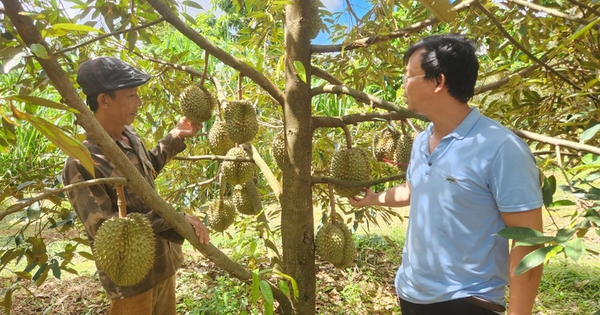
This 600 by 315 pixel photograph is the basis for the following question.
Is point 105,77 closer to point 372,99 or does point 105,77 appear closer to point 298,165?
point 298,165

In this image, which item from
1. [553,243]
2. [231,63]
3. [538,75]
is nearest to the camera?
[553,243]

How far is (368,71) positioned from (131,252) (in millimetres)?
1568

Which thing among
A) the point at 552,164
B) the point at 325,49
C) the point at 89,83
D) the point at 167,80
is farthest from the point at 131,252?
the point at 552,164

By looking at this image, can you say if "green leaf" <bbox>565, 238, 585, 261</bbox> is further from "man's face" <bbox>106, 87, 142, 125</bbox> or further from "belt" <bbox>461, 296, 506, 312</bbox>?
"man's face" <bbox>106, 87, 142, 125</bbox>

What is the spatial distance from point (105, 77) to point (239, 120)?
21.0 inches

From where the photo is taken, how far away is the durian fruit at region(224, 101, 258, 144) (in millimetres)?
1735

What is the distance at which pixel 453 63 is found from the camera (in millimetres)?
1252

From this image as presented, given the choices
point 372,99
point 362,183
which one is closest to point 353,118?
point 372,99

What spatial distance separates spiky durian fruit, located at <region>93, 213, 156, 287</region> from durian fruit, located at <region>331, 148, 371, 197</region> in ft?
2.44

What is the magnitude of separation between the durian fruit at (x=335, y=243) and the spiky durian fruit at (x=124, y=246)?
686mm

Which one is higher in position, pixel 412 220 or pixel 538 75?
pixel 538 75

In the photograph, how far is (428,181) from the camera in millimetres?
1320

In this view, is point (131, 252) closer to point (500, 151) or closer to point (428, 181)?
point (428, 181)

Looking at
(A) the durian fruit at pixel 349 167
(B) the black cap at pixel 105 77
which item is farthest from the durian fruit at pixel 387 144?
(B) the black cap at pixel 105 77
